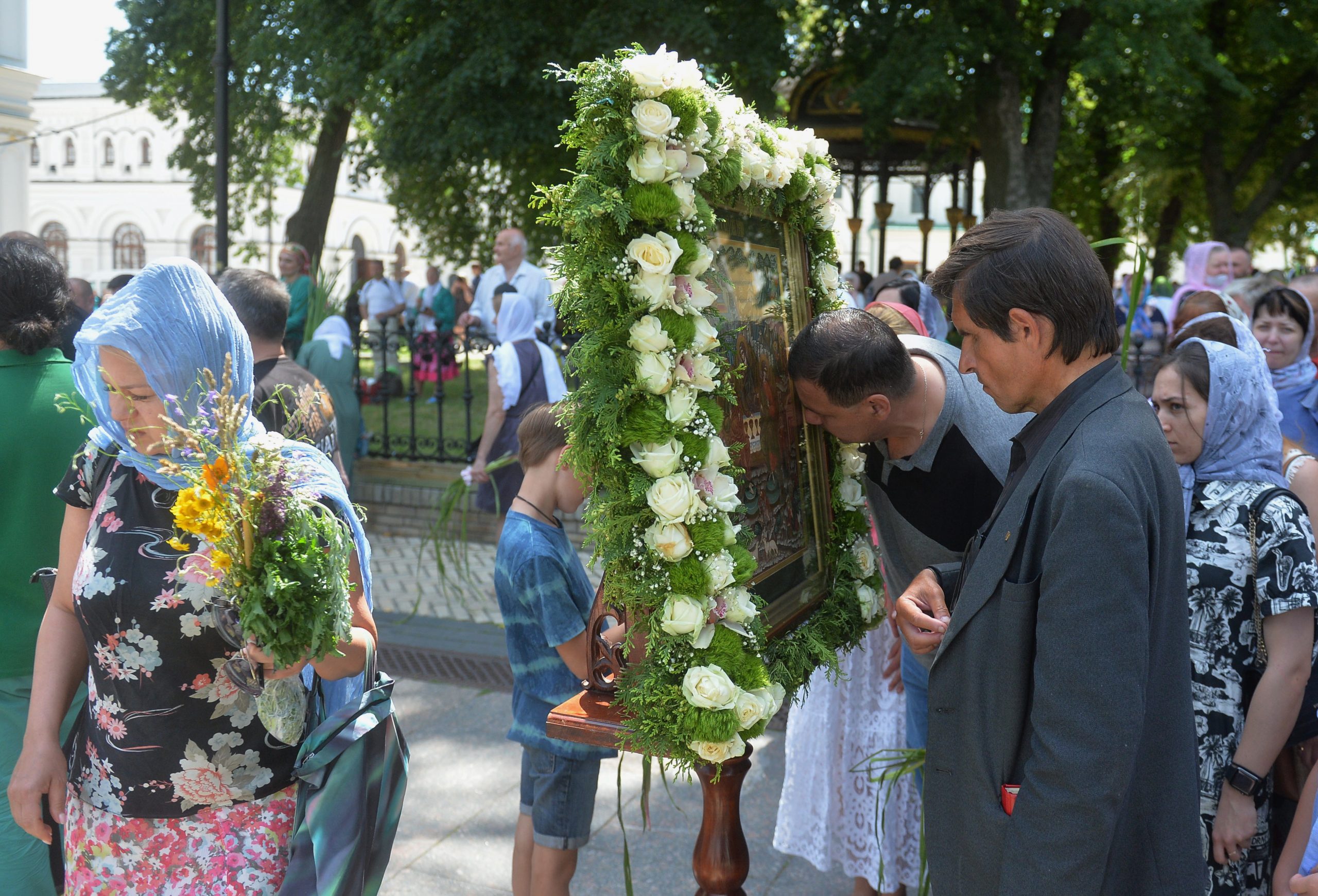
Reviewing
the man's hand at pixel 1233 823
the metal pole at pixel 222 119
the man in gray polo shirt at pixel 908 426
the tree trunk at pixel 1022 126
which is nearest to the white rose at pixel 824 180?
the man in gray polo shirt at pixel 908 426

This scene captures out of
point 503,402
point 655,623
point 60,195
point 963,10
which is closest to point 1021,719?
point 655,623

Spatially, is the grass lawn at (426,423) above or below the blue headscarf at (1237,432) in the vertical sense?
below

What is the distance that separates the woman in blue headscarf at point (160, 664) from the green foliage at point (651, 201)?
815mm

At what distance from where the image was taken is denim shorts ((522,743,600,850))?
2.94m

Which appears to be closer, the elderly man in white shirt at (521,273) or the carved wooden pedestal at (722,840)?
the carved wooden pedestal at (722,840)

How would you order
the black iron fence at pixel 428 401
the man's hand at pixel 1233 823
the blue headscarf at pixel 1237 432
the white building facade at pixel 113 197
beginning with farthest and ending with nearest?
the white building facade at pixel 113 197 < the black iron fence at pixel 428 401 < the blue headscarf at pixel 1237 432 < the man's hand at pixel 1233 823

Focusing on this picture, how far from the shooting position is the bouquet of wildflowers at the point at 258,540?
1804 millimetres

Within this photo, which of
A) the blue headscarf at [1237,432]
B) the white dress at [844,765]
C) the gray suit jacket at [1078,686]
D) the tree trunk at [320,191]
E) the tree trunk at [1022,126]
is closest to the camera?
the gray suit jacket at [1078,686]

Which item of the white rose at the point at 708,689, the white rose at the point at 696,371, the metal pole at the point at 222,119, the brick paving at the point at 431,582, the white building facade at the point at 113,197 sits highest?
the white building facade at the point at 113,197

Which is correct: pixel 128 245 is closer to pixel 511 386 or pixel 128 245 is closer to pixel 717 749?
pixel 511 386

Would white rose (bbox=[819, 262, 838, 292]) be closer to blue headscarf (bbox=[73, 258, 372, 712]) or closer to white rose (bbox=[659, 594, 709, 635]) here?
white rose (bbox=[659, 594, 709, 635])

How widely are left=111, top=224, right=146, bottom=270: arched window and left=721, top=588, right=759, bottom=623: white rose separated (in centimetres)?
5553

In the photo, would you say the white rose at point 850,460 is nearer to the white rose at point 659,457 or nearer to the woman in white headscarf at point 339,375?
the white rose at point 659,457

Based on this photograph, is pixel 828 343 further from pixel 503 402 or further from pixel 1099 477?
pixel 503 402
